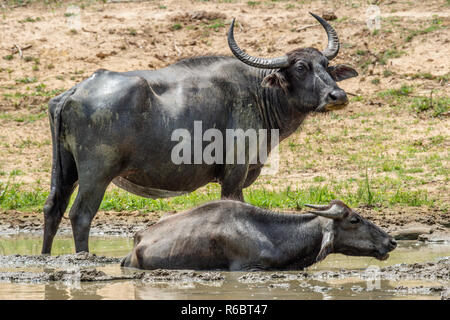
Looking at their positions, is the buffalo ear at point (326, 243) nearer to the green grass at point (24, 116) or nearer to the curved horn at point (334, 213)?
the curved horn at point (334, 213)

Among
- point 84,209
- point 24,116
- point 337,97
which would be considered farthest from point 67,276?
point 24,116

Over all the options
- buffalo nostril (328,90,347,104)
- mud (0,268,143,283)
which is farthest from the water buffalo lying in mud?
buffalo nostril (328,90,347,104)

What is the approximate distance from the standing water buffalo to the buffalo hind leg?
12mm

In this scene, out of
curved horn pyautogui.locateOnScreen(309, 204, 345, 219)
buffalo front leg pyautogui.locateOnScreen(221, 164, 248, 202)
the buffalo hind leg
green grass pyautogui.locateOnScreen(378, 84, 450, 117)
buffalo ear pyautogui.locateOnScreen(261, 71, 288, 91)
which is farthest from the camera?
green grass pyautogui.locateOnScreen(378, 84, 450, 117)

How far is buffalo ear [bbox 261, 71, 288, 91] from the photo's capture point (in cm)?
1105

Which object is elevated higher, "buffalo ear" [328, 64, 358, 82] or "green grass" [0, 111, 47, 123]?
"buffalo ear" [328, 64, 358, 82]

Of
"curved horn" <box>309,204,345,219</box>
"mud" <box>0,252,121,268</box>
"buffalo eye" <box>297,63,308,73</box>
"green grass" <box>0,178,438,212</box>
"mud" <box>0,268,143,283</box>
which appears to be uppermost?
"buffalo eye" <box>297,63,308,73</box>

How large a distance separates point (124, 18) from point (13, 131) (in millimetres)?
6666

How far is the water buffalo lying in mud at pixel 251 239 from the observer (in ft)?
31.2

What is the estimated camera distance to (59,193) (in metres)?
10.5

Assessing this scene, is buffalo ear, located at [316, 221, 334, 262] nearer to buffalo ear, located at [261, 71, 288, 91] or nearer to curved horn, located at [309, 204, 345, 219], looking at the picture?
curved horn, located at [309, 204, 345, 219]

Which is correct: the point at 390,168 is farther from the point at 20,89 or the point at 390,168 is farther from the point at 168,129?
the point at 20,89

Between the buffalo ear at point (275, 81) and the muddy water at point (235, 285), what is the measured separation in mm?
2362
